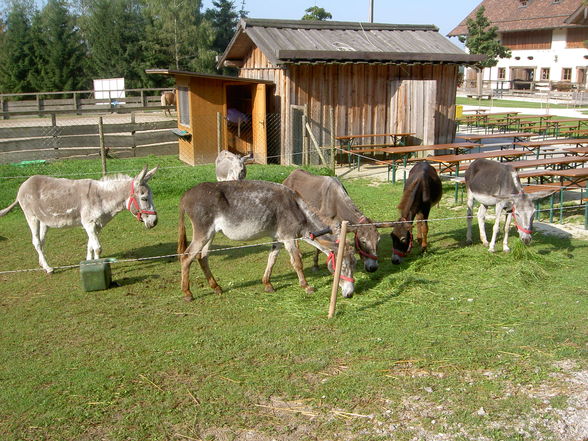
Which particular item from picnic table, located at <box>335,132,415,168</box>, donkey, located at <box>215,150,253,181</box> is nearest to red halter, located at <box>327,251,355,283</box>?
donkey, located at <box>215,150,253,181</box>

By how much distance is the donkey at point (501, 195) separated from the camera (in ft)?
30.4

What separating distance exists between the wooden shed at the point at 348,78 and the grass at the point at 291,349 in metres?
9.00

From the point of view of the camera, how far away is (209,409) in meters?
5.22

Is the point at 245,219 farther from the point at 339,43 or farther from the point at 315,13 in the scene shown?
the point at 315,13

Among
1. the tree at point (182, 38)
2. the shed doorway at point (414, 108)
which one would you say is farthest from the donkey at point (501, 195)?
the tree at point (182, 38)

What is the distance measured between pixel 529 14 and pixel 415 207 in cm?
5125

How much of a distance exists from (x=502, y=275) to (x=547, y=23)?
49.8 meters

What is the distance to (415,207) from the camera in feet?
32.3

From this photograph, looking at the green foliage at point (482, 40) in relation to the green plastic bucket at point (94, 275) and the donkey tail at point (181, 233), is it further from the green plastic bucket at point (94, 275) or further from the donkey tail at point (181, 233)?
the green plastic bucket at point (94, 275)

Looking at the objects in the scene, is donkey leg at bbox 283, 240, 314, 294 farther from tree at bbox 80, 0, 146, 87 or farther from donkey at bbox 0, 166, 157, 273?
tree at bbox 80, 0, 146, 87

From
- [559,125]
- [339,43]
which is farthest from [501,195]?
[559,125]

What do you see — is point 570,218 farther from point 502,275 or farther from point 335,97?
point 335,97

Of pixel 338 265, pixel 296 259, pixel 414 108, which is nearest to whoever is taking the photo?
pixel 338 265

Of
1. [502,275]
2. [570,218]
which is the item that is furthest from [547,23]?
[502,275]
